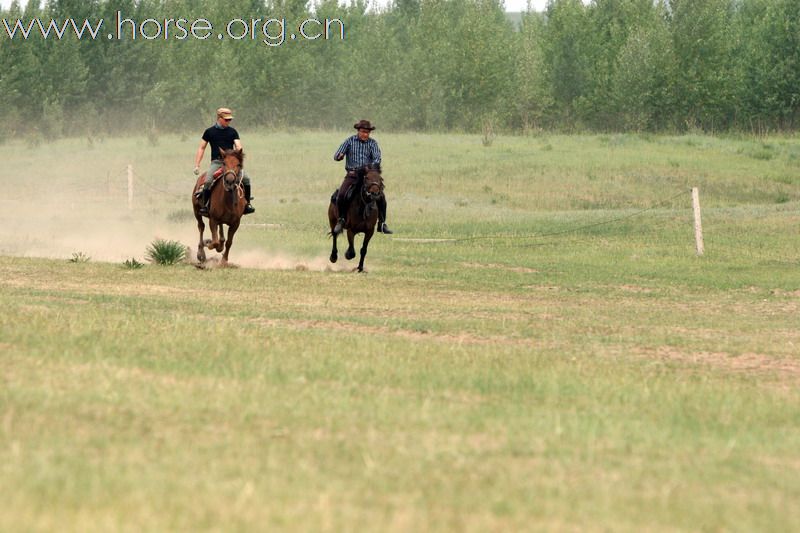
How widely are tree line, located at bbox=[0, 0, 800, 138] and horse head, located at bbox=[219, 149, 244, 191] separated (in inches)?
2412

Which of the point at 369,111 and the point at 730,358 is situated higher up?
the point at 369,111

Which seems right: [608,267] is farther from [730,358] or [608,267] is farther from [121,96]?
[121,96]

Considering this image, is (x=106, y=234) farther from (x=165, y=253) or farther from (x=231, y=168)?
(x=231, y=168)

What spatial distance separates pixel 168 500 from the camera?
603cm

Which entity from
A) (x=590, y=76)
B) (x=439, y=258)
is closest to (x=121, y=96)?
(x=590, y=76)

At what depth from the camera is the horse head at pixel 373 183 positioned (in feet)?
73.0

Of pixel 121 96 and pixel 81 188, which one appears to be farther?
pixel 121 96

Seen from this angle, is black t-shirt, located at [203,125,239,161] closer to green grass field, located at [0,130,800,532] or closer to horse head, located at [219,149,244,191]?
horse head, located at [219,149,244,191]

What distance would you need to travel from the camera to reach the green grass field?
6.21 meters

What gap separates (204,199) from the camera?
75.9ft

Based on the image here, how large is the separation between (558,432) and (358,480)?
1886 millimetres

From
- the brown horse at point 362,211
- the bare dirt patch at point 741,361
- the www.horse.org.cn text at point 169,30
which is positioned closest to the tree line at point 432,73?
the www.horse.org.cn text at point 169,30

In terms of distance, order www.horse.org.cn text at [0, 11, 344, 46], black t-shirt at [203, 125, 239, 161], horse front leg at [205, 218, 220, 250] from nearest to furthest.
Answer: black t-shirt at [203, 125, 239, 161]
horse front leg at [205, 218, 220, 250]
www.horse.org.cn text at [0, 11, 344, 46]

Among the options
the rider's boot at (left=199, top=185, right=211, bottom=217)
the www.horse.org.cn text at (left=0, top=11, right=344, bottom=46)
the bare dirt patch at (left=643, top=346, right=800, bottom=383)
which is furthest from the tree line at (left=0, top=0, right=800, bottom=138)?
the bare dirt patch at (left=643, top=346, right=800, bottom=383)
